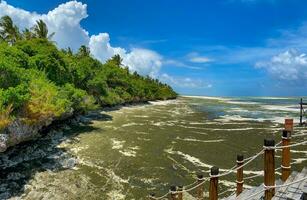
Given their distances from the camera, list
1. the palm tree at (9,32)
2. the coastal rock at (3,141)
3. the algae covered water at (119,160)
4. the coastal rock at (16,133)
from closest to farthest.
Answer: the algae covered water at (119,160)
the coastal rock at (3,141)
the coastal rock at (16,133)
the palm tree at (9,32)

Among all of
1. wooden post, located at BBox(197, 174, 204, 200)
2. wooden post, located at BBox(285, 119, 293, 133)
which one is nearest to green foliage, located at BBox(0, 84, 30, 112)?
wooden post, located at BBox(197, 174, 204, 200)

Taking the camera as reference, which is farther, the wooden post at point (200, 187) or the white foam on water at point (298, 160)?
the white foam on water at point (298, 160)

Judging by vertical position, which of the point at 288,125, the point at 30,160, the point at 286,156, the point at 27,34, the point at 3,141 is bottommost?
the point at 30,160

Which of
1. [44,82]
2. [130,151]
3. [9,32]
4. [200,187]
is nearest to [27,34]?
[9,32]

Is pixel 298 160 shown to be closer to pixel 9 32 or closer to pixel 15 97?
pixel 15 97

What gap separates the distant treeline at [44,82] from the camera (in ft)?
67.0

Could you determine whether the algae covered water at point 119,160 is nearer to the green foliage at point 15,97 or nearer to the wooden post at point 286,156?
the green foliage at point 15,97

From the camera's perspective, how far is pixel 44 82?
28.2m

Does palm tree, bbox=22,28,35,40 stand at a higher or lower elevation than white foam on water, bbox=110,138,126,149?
higher

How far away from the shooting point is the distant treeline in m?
20.4

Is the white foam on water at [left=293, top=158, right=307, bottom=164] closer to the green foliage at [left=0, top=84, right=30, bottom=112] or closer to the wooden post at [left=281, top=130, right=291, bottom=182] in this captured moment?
the wooden post at [left=281, top=130, right=291, bottom=182]

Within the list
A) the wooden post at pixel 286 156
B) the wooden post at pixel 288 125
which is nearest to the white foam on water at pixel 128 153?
the wooden post at pixel 286 156

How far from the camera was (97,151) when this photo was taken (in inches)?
906

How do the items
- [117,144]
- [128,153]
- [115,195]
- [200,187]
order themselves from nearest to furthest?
[200,187]
[115,195]
[128,153]
[117,144]
